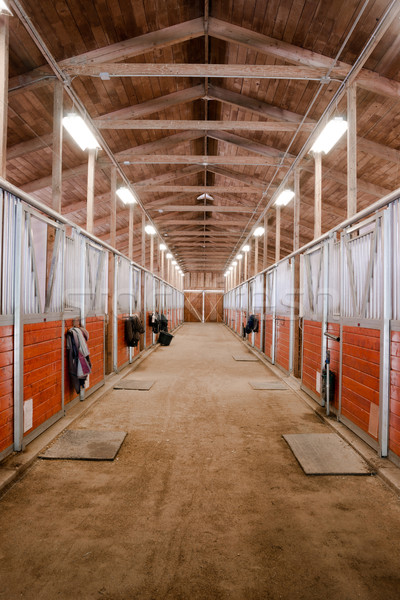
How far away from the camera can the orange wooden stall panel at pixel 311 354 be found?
5020 millimetres

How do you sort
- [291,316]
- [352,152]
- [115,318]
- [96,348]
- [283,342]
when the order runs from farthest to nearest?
[283,342], [291,316], [115,318], [96,348], [352,152]

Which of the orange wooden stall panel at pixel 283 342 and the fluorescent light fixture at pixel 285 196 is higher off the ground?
the fluorescent light fixture at pixel 285 196

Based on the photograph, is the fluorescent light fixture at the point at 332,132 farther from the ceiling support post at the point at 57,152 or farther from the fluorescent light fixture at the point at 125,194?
the fluorescent light fixture at the point at 125,194

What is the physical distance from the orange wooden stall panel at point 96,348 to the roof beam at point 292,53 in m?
4.34

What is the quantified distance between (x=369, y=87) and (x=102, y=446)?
205 inches

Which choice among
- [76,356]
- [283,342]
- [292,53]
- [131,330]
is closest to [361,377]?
[76,356]

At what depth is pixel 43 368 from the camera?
3695 millimetres

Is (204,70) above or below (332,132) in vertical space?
above

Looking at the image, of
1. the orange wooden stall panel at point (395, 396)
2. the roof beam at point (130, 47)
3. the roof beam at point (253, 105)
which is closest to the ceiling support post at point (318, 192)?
the roof beam at point (253, 105)

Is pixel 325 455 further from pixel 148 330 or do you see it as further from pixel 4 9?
pixel 148 330

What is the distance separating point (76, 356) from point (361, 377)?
3.16 m

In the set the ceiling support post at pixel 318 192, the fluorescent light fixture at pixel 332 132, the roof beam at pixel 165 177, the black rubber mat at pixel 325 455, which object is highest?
the roof beam at pixel 165 177

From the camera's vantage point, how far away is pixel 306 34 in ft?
15.0

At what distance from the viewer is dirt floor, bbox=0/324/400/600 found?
176 cm
